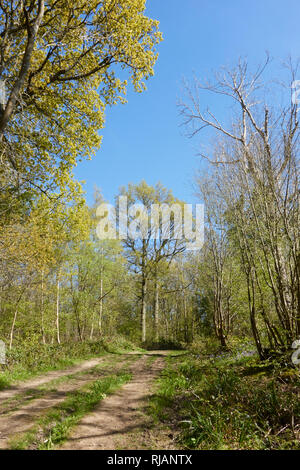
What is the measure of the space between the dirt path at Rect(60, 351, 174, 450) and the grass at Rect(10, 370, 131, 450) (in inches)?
5.4

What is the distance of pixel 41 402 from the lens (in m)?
4.91

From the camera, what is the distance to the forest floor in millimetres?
3238

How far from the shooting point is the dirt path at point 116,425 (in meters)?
3.17

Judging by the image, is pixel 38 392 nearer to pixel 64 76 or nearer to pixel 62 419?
pixel 62 419

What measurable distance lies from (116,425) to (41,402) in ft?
6.49

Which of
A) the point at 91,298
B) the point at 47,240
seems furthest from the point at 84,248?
the point at 47,240

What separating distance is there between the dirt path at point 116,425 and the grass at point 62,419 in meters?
0.14

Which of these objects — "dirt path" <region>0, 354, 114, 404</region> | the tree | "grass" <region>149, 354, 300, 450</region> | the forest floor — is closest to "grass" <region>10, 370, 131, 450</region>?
the forest floor

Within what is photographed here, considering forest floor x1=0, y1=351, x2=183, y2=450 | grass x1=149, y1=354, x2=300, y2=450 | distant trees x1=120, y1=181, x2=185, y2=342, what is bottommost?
forest floor x1=0, y1=351, x2=183, y2=450

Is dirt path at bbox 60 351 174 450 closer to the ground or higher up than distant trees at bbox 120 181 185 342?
closer to the ground

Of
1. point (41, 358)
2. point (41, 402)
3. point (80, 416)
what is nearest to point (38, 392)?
point (41, 402)

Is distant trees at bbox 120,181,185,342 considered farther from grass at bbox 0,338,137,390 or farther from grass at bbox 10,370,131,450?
grass at bbox 10,370,131,450

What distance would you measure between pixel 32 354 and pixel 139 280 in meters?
11.5

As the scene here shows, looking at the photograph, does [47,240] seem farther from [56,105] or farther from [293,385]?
[293,385]
